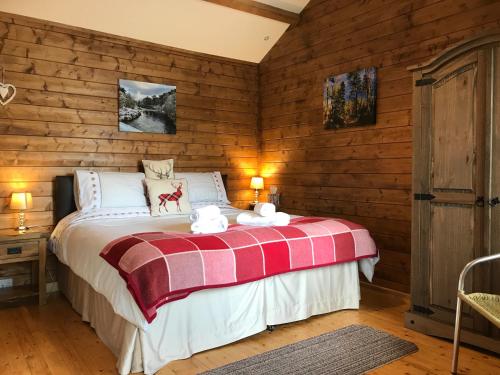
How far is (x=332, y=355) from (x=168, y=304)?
997 mm

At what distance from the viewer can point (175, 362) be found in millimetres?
2311

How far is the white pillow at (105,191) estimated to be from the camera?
11.9ft

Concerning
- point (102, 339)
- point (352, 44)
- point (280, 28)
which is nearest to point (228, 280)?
point (102, 339)

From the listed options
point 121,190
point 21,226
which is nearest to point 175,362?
point 121,190

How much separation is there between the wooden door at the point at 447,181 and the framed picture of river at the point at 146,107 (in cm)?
270

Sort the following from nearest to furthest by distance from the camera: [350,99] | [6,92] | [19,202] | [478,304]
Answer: [478,304], [19,202], [6,92], [350,99]

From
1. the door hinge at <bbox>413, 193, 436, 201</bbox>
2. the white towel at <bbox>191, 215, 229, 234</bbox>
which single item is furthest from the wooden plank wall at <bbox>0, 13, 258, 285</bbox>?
the door hinge at <bbox>413, 193, 436, 201</bbox>

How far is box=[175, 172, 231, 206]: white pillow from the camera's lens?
421cm

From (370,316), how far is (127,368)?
179 cm

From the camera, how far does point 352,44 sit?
13.0 feet

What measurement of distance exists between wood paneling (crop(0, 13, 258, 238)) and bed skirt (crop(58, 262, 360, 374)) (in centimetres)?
118

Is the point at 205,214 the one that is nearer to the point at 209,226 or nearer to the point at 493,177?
the point at 209,226

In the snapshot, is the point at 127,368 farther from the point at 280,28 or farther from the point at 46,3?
the point at 280,28

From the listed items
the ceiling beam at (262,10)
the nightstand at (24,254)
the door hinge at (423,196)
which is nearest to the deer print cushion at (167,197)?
the nightstand at (24,254)
